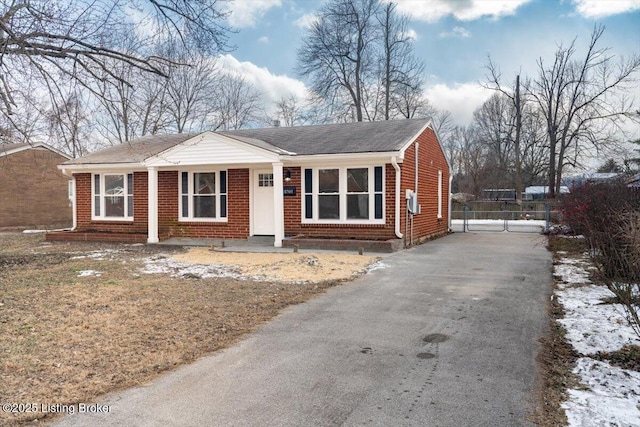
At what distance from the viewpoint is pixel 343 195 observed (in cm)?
1353

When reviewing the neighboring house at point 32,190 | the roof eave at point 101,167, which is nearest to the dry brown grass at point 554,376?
the roof eave at point 101,167

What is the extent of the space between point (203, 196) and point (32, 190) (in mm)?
15280

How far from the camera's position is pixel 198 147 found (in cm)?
1398

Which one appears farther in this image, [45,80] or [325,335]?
[45,80]

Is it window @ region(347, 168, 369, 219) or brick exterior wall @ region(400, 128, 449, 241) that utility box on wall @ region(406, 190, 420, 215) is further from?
window @ region(347, 168, 369, 219)

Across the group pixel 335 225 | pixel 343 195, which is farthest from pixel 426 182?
pixel 335 225

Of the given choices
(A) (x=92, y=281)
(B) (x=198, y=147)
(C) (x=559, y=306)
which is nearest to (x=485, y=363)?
(C) (x=559, y=306)

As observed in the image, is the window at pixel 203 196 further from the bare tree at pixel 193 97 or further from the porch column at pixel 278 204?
the bare tree at pixel 193 97

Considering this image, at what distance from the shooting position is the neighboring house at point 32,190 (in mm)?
24188

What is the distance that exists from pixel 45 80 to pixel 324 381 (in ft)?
22.7

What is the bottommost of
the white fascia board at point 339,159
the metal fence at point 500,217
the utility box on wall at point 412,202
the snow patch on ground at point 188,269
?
the snow patch on ground at point 188,269

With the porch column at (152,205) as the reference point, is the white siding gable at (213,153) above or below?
above

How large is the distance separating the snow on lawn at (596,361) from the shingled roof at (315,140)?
21.7ft

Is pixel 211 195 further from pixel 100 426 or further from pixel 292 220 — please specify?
pixel 100 426
